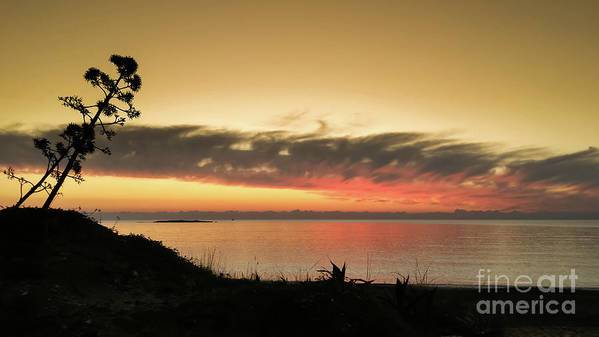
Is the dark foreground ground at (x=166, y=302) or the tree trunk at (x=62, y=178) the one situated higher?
the tree trunk at (x=62, y=178)

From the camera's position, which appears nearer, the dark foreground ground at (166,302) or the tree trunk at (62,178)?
the dark foreground ground at (166,302)

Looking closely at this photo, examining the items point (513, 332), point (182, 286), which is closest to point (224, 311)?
point (182, 286)

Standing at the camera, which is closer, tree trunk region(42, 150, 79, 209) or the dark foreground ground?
the dark foreground ground

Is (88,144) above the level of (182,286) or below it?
above

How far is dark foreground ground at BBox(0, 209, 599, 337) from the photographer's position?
13.1 m

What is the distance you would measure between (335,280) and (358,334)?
8.26 ft

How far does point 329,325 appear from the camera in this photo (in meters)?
13.1

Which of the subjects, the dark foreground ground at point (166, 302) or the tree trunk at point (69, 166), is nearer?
the dark foreground ground at point (166, 302)

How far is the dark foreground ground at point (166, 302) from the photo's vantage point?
13133mm

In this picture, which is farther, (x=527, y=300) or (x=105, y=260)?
(x=527, y=300)

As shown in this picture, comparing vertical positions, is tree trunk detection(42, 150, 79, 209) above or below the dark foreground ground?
above

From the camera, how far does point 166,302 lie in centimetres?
1573

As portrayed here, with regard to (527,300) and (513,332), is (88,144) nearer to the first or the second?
(513,332)

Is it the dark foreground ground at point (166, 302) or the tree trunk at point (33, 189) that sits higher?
the tree trunk at point (33, 189)
